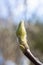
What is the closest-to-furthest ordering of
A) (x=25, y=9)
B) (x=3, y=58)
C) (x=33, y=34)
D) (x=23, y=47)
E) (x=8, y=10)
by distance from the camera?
(x=23, y=47) < (x=25, y=9) < (x=8, y=10) < (x=3, y=58) < (x=33, y=34)

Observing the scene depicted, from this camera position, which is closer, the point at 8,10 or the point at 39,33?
the point at 8,10

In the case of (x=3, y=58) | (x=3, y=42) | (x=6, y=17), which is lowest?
(x=3, y=58)

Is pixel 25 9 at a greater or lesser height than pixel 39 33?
greater

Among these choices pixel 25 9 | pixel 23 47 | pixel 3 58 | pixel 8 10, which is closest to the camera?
pixel 23 47

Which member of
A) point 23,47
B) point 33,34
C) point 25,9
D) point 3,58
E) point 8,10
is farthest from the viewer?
point 33,34

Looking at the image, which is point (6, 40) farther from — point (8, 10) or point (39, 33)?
point (39, 33)

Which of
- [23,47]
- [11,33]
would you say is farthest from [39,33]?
[23,47]

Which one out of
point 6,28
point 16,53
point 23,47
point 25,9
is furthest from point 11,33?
point 23,47

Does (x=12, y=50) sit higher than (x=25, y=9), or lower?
lower

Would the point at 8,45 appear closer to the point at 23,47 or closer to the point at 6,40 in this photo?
the point at 6,40
